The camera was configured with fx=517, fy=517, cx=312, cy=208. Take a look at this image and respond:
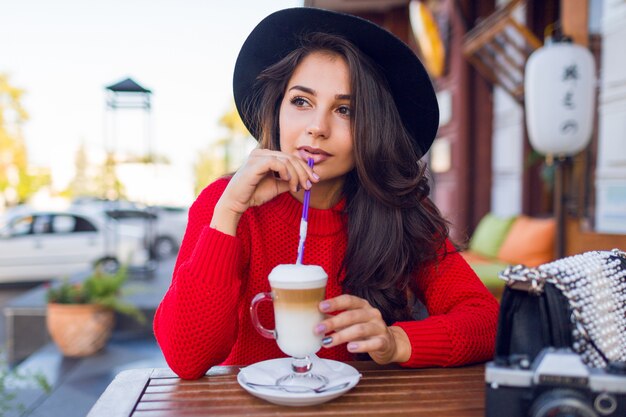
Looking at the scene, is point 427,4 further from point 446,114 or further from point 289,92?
point 289,92

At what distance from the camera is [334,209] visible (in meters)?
1.54

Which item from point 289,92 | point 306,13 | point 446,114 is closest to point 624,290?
point 289,92

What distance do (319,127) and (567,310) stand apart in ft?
2.26

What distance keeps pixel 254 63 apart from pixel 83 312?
3152mm

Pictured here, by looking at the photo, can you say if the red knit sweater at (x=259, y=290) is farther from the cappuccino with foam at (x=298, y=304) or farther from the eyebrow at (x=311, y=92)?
the eyebrow at (x=311, y=92)

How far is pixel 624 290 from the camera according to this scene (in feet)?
2.88

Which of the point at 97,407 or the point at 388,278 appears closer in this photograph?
the point at 97,407

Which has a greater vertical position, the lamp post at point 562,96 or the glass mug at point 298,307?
the lamp post at point 562,96

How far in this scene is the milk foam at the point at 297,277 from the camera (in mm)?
888

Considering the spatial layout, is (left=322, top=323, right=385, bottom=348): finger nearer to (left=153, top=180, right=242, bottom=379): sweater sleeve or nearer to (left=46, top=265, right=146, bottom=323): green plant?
(left=153, top=180, right=242, bottom=379): sweater sleeve

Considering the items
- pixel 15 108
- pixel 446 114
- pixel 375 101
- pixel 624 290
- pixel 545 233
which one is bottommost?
pixel 545 233

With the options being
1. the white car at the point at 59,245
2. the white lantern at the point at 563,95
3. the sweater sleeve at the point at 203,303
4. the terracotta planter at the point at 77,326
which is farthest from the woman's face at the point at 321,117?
the white car at the point at 59,245

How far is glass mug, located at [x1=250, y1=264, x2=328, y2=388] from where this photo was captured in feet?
2.94

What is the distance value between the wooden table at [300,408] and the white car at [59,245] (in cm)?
623
